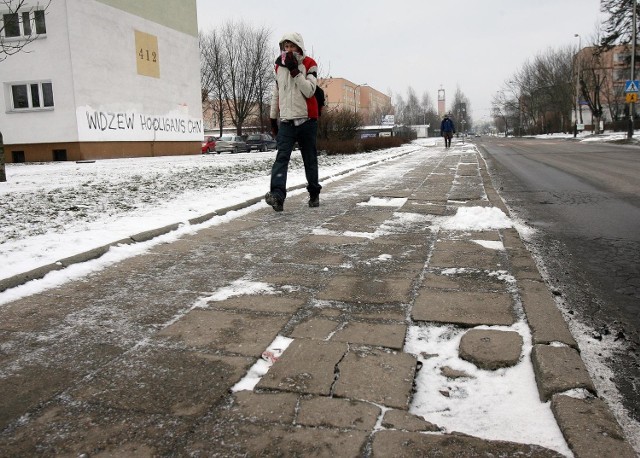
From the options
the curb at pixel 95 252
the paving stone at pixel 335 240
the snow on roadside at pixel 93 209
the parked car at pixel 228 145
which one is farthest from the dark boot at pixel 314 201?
the parked car at pixel 228 145

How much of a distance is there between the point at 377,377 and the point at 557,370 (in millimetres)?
706

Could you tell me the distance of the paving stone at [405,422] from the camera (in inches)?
65.6

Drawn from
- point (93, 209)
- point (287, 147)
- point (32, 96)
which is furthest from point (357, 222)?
point (32, 96)

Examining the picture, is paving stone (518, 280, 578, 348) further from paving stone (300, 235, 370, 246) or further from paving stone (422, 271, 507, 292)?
paving stone (300, 235, 370, 246)

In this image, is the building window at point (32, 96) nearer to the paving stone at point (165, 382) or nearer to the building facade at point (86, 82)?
the building facade at point (86, 82)

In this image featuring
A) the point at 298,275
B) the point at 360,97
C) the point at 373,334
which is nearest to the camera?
the point at 373,334

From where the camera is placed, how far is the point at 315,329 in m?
2.48

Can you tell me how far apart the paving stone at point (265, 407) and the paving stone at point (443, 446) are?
1.07 feet

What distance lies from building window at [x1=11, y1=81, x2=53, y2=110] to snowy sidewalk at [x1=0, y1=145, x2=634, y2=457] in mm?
20524

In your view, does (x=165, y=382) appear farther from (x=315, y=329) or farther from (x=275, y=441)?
(x=315, y=329)

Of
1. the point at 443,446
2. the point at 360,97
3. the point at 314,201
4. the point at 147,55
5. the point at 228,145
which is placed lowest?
the point at 443,446

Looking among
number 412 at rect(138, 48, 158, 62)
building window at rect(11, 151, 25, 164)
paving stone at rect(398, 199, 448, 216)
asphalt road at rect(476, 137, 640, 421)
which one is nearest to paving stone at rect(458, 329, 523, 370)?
asphalt road at rect(476, 137, 640, 421)

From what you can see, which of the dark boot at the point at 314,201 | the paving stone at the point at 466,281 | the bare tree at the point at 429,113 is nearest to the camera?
the paving stone at the point at 466,281

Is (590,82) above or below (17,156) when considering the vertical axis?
above
